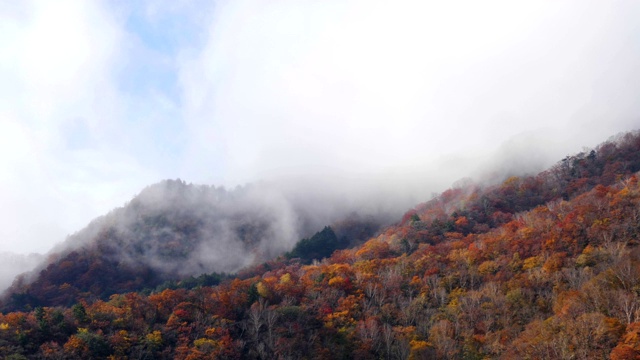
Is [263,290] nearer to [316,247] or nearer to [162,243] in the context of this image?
[316,247]

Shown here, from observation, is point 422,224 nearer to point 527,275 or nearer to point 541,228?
point 541,228

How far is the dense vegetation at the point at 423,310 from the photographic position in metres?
51.2

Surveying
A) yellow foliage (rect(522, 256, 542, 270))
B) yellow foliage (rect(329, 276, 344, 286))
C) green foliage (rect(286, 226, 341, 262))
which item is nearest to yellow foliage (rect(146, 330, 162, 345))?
yellow foliage (rect(329, 276, 344, 286))

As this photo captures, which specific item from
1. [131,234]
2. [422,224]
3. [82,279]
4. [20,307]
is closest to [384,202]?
[422,224]

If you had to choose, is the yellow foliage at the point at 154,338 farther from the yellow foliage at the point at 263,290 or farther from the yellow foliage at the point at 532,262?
the yellow foliage at the point at 532,262

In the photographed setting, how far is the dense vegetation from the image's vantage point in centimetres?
5125

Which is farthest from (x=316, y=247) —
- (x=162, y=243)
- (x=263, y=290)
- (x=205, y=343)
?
(x=205, y=343)

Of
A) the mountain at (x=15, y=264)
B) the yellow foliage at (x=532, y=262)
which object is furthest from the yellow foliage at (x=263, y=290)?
the mountain at (x=15, y=264)

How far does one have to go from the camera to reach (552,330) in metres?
48.7

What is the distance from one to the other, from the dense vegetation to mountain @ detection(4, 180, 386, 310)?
6767 centimetres

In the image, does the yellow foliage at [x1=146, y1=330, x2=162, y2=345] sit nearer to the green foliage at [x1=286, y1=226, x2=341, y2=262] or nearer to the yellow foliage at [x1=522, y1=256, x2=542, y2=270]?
the yellow foliage at [x1=522, y1=256, x2=542, y2=270]

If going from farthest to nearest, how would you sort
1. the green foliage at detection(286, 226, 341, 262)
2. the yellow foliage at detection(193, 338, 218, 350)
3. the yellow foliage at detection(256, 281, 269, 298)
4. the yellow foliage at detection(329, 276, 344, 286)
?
the green foliage at detection(286, 226, 341, 262) < the yellow foliage at detection(329, 276, 344, 286) < the yellow foliage at detection(256, 281, 269, 298) < the yellow foliage at detection(193, 338, 218, 350)

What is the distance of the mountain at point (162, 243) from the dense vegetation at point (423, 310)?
67.7 meters

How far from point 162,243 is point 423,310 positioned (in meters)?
119
